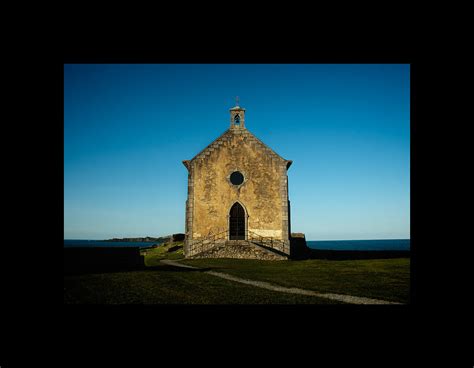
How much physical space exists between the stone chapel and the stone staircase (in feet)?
5.27

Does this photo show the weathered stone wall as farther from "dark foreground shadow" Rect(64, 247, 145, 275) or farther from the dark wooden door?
"dark foreground shadow" Rect(64, 247, 145, 275)

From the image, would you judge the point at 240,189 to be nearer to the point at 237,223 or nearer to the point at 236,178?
the point at 236,178

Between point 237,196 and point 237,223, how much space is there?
1979 millimetres

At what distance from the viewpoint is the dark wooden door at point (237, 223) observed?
26656 millimetres

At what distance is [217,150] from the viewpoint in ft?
90.7

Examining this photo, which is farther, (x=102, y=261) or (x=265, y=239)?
(x=265, y=239)

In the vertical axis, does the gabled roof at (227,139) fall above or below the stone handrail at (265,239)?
above

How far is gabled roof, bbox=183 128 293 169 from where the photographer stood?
27.4 metres

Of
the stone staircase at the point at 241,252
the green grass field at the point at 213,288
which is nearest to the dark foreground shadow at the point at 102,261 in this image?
the green grass field at the point at 213,288

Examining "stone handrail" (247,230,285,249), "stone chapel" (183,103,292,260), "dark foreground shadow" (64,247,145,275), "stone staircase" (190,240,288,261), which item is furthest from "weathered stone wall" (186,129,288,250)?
"dark foreground shadow" (64,247,145,275)

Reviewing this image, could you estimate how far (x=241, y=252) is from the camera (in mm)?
23750

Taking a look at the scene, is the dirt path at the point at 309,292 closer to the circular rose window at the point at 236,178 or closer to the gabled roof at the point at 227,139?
the circular rose window at the point at 236,178

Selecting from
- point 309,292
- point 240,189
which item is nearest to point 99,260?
point 309,292

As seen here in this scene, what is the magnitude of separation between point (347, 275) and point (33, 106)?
13882 mm
